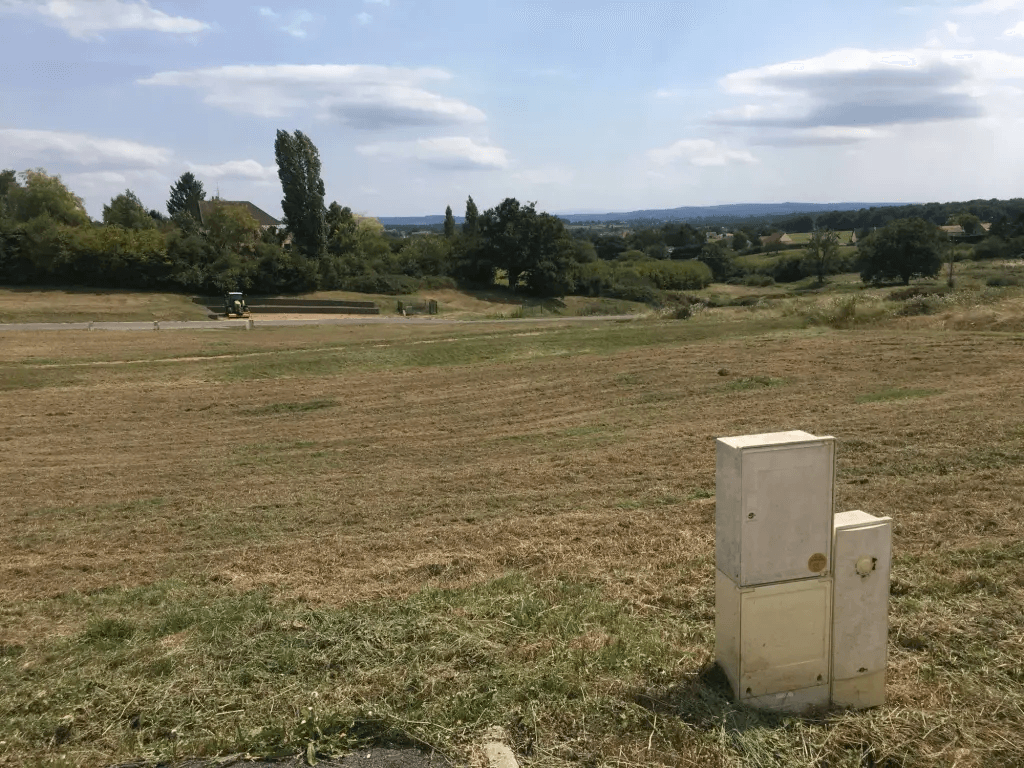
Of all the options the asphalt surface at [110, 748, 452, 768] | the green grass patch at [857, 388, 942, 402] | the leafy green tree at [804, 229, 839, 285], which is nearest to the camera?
the asphalt surface at [110, 748, 452, 768]

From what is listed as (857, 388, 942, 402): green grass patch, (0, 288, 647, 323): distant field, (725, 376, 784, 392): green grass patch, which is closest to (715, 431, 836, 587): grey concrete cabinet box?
(857, 388, 942, 402): green grass patch

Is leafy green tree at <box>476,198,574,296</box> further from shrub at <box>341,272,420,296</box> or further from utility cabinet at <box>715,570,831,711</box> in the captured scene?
utility cabinet at <box>715,570,831,711</box>

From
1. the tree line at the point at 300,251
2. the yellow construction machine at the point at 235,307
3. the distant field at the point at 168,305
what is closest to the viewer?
the distant field at the point at 168,305

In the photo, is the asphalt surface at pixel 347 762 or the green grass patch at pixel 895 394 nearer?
the asphalt surface at pixel 347 762

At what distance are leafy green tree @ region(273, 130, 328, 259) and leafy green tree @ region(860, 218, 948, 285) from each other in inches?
1754

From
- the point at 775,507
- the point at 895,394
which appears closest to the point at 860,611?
the point at 775,507

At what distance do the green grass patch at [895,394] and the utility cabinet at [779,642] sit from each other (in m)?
12.9

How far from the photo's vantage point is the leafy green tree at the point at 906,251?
214ft

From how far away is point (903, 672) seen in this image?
4465 mm

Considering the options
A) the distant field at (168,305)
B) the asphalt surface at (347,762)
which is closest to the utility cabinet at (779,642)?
the asphalt surface at (347,762)

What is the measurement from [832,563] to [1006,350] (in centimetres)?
1935

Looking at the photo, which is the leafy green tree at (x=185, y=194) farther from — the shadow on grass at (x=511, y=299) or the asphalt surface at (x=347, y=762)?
the asphalt surface at (x=347, y=762)

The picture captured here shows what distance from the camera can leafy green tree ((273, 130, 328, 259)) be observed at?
211 feet

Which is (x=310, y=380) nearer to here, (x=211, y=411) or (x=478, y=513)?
(x=211, y=411)
